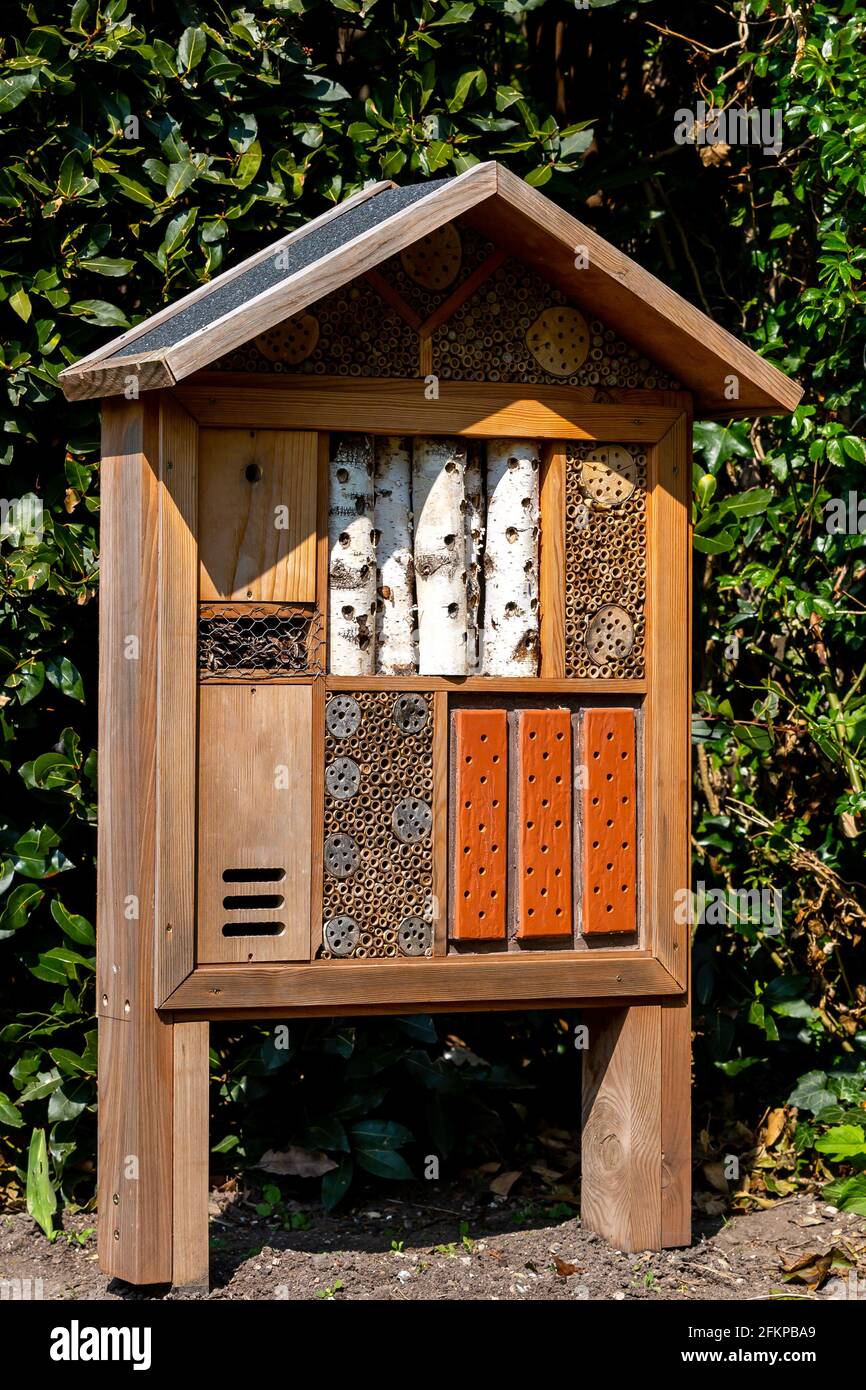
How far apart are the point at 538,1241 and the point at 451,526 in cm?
202

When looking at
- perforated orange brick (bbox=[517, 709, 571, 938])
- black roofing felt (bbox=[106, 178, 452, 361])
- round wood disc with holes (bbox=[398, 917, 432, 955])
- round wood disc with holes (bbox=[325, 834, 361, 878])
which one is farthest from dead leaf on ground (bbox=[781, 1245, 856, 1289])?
black roofing felt (bbox=[106, 178, 452, 361])

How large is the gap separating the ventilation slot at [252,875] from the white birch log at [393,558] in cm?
58

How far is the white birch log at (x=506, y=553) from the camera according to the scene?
164 inches

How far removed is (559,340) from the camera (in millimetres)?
4188

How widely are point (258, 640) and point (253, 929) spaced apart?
28.3 inches

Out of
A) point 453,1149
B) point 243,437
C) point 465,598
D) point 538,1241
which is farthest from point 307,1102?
point 243,437

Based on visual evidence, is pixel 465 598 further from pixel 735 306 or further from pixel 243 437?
pixel 735 306

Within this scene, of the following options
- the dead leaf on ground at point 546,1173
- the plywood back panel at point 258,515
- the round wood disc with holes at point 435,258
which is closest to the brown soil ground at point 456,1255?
the dead leaf on ground at point 546,1173

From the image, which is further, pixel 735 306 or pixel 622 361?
pixel 735 306

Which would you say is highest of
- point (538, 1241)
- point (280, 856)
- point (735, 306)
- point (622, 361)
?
point (735, 306)

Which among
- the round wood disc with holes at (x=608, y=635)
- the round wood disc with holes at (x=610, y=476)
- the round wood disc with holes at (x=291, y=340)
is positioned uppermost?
the round wood disc with holes at (x=291, y=340)

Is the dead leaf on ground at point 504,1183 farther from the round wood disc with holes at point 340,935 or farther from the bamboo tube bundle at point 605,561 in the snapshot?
the bamboo tube bundle at point 605,561

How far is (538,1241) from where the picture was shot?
4496mm

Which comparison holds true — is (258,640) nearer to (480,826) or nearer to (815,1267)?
(480,826)
